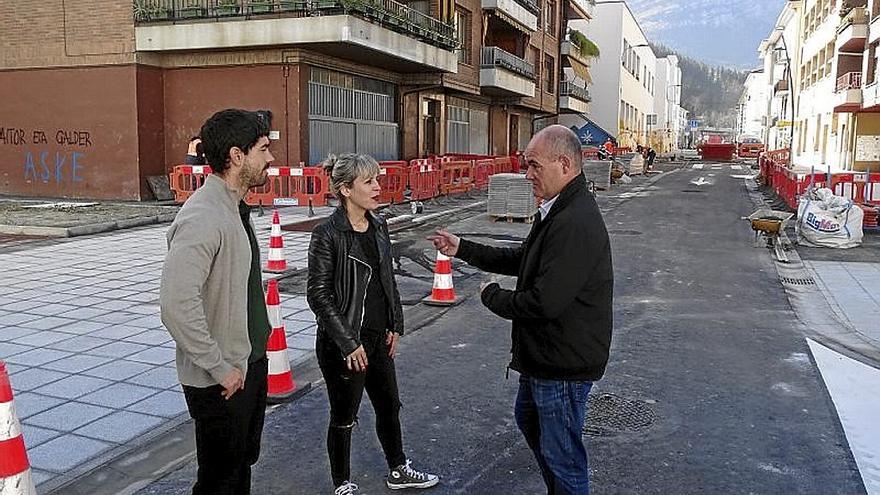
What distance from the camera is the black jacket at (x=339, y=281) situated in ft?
12.1

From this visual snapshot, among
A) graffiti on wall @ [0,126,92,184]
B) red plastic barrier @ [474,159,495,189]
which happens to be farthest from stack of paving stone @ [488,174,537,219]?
graffiti on wall @ [0,126,92,184]

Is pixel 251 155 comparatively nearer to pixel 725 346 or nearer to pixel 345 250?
pixel 345 250

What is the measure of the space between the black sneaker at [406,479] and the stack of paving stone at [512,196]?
12.6 m

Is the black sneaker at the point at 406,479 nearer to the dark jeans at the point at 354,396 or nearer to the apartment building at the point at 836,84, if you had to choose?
the dark jeans at the point at 354,396

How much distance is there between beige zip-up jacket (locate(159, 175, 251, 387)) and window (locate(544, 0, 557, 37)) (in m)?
42.4

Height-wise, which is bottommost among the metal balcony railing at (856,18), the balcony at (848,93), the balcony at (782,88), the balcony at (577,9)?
the balcony at (848,93)

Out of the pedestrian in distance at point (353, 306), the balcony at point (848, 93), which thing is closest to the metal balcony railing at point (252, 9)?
the pedestrian in distance at point (353, 306)

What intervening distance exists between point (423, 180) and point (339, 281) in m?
17.3

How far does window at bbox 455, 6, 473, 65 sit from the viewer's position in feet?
98.7

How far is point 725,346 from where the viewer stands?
7.11 m

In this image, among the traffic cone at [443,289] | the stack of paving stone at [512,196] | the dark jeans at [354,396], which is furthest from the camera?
the stack of paving stone at [512,196]

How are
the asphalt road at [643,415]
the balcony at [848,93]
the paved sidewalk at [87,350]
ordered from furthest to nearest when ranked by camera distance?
1. the balcony at [848,93]
2. the paved sidewalk at [87,350]
3. the asphalt road at [643,415]

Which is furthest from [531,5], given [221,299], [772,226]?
[221,299]

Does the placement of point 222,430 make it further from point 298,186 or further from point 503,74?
point 503,74
